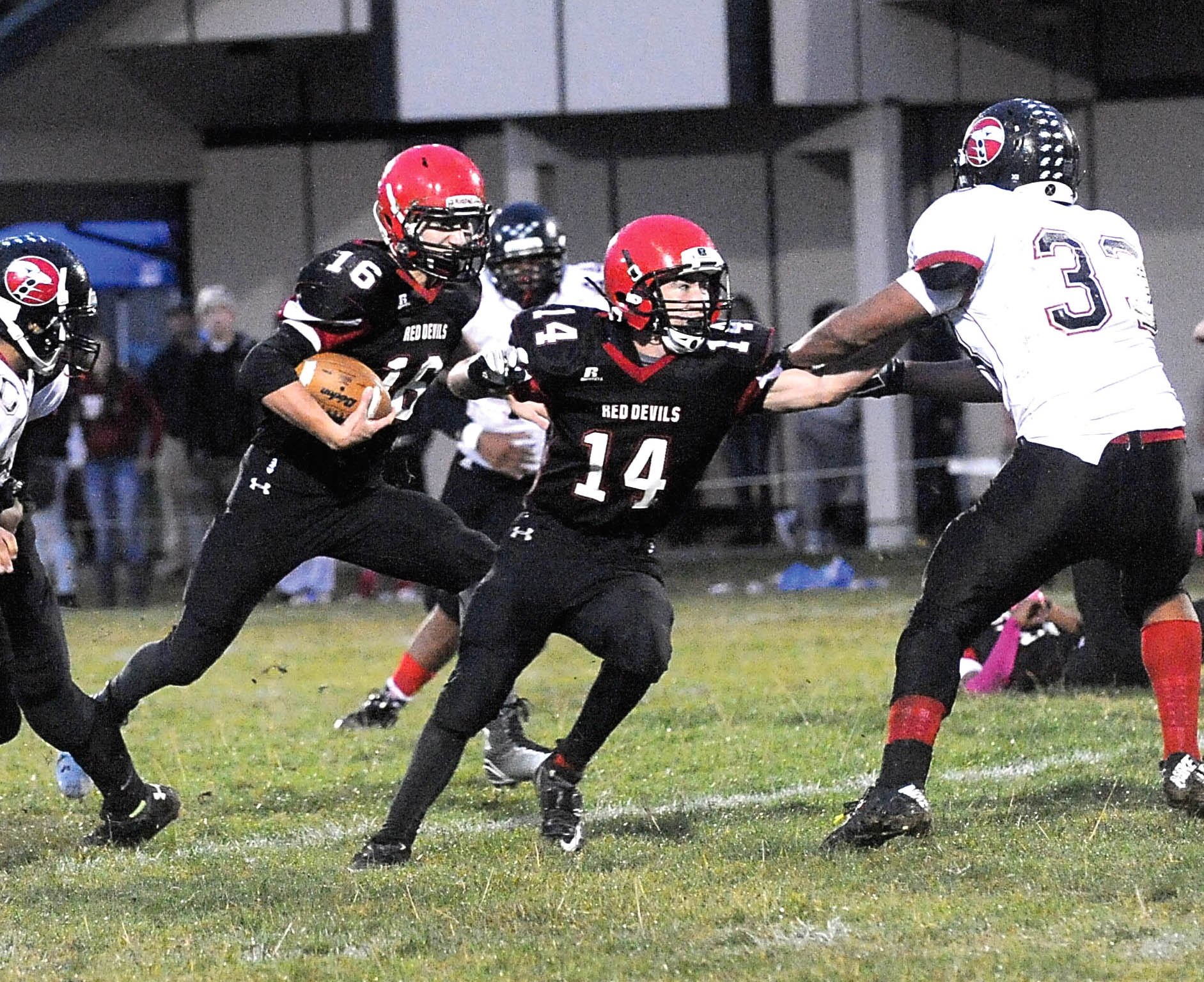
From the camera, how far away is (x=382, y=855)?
16.6 ft

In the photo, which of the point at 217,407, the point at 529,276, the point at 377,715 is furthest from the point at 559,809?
the point at 217,407

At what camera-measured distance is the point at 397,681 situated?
7473 mm

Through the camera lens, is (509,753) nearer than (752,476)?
Yes

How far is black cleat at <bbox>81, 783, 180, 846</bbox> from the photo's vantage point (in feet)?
18.6

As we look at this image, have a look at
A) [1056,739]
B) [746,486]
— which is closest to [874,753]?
[1056,739]

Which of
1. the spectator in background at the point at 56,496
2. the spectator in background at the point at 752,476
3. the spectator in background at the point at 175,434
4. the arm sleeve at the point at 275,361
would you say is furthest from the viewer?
the spectator in background at the point at 752,476

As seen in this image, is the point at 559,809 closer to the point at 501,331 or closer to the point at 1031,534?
the point at 1031,534

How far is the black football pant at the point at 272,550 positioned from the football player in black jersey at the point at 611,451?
75cm

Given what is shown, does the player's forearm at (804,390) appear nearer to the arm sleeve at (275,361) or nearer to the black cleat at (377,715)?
the arm sleeve at (275,361)

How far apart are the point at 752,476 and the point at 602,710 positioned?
1002 centimetres

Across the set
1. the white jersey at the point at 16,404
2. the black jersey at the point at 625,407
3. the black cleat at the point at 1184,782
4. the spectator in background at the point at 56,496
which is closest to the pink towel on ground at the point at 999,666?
the black cleat at the point at 1184,782

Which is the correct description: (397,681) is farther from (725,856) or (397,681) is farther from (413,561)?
(725,856)

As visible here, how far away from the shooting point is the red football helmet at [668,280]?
519 cm

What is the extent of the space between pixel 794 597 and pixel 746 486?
304cm
